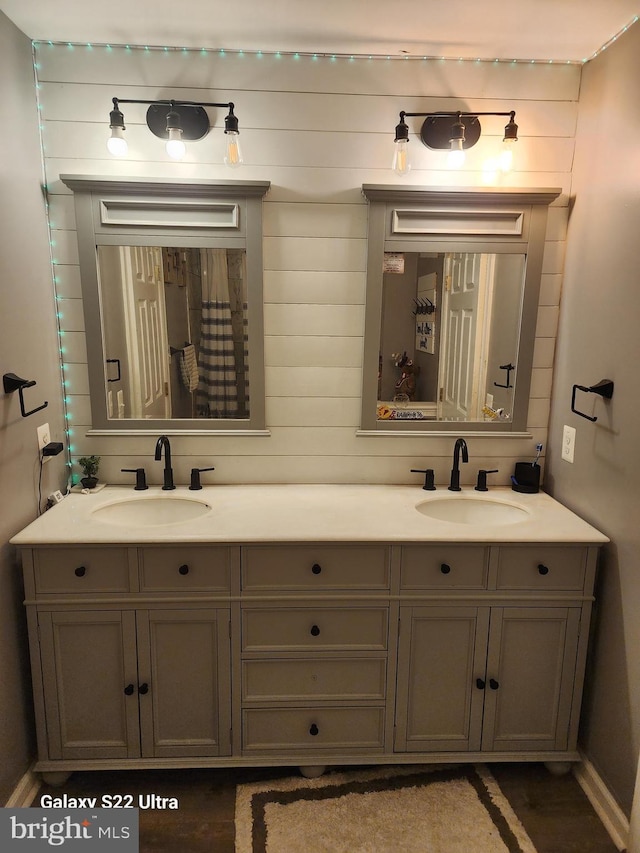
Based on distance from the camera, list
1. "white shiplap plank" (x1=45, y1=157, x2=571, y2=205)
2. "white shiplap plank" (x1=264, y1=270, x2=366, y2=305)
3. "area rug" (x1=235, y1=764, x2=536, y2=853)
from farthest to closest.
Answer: "white shiplap plank" (x1=264, y1=270, x2=366, y2=305) → "white shiplap plank" (x1=45, y1=157, x2=571, y2=205) → "area rug" (x1=235, y1=764, x2=536, y2=853)

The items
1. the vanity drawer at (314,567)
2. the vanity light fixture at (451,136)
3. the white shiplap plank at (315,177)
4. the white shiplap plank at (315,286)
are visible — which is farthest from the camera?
the white shiplap plank at (315,286)

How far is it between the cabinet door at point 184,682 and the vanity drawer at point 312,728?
98mm

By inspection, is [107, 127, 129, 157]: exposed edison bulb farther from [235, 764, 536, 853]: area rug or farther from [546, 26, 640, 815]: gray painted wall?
[235, 764, 536, 853]: area rug

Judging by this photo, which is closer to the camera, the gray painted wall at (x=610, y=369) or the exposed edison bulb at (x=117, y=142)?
the gray painted wall at (x=610, y=369)

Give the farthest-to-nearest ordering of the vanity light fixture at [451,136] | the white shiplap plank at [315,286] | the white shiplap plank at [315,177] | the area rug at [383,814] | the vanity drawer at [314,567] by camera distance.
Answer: the white shiplap plank at [315,286] → the white shiplap plank at [315,177] → the vanity light fixture at [451,136] → the vanity drawer at [314,567] → the area rug at [383,814]

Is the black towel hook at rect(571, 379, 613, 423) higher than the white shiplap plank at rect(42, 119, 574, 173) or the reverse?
the reverse

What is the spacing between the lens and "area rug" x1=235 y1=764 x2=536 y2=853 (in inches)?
63.7

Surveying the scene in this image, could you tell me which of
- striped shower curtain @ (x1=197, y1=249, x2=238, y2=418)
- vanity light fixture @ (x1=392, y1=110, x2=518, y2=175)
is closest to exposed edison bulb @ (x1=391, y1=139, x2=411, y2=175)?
vanity light fixture @ (x1=392, y1=110, x2=518, y2=175)

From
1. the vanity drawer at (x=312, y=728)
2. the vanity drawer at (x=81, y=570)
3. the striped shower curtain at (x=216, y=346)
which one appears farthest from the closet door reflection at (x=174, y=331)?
the vanity drawer at (x=312, y=728)

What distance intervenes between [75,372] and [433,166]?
5.30ft

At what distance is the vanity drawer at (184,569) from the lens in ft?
5.60

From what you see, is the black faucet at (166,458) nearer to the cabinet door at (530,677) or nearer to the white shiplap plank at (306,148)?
the white shiplap plank at (306,148)

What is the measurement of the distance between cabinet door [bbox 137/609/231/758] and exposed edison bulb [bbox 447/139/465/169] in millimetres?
1795

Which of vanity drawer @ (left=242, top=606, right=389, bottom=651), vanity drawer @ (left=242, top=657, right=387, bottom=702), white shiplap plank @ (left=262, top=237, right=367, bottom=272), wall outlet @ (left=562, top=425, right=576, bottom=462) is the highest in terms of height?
white shiplap plank @ (left=262, top=237, right=367, bottom=272)
